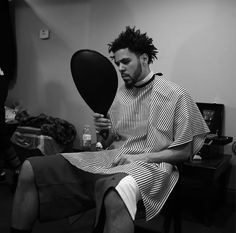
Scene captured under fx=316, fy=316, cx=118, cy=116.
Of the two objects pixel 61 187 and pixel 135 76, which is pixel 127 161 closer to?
pixel 61 187

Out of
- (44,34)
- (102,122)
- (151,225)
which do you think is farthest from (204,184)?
(44,34)

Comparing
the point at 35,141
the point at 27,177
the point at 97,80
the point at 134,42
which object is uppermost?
the point at 134,42

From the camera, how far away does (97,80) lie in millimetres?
1484

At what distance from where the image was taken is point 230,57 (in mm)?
2400

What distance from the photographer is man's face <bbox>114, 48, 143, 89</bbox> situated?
1.56m

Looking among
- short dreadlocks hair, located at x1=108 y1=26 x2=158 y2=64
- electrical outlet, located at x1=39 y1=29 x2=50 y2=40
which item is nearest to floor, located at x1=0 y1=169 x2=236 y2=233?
short dreadlocks hair, located at x1=108 y1=26 x2=158 y2=64

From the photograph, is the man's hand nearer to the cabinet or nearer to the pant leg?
the pant leg

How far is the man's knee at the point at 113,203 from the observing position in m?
1.13

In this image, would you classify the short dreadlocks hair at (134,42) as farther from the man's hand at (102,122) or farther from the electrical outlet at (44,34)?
the electrical outlet at (44,34)

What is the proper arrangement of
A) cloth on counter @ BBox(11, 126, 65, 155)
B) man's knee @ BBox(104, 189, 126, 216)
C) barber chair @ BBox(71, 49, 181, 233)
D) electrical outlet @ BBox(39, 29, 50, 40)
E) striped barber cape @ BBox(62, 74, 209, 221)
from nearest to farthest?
man's knee @ BBox(104, 189, 126, 216), striped barber cape @ BBox(62, 74, 209, 221), barber chair @ BBox(71, 49, 181, 233), cloth on counter @ BBox(11, 126, 65, 155), electrical outlet @ BBox(39, 29, 50, 40)

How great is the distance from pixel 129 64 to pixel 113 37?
1.42 metres

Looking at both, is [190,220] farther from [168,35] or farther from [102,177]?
[168,35]

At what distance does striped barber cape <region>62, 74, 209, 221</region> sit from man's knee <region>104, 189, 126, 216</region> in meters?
0.13

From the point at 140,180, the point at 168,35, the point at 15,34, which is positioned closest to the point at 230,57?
the point at 168,35
